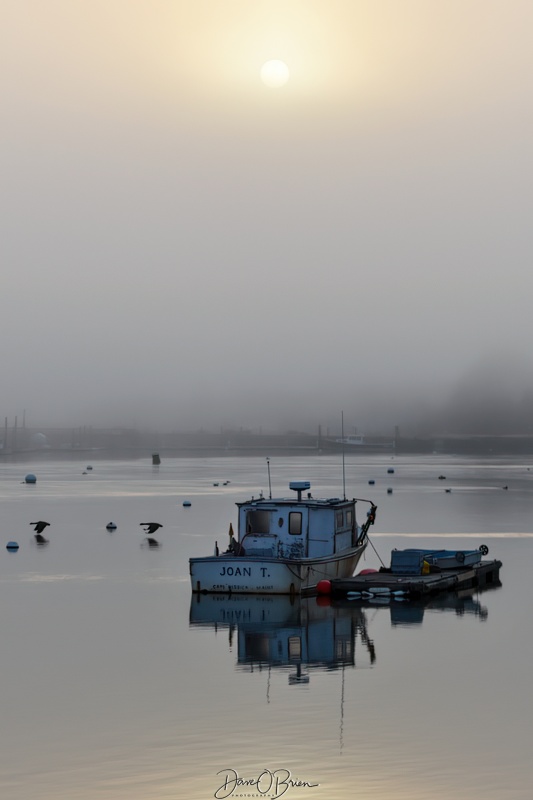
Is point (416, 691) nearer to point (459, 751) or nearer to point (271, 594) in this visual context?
point (459, 751)

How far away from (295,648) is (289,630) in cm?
341

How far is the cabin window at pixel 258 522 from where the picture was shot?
51.1 m

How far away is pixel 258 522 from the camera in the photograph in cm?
5116

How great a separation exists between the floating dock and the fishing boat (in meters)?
1.36

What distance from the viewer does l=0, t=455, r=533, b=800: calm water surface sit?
2358cm

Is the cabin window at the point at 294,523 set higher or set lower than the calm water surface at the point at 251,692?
higher

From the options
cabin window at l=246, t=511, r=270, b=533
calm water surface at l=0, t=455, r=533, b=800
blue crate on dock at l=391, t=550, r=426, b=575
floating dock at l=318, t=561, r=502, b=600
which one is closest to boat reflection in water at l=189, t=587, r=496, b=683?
calm water surface at l=0, t=455, r=533, b=800

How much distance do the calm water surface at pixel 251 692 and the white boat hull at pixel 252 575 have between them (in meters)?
0.68

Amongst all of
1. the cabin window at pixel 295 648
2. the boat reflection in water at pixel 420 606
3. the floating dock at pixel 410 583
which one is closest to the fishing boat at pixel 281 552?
the floating dock at pixel 410 583

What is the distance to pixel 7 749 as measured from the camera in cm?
2564

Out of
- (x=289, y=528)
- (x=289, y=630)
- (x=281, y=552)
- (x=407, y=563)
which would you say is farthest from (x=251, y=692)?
(x=407, y=563)

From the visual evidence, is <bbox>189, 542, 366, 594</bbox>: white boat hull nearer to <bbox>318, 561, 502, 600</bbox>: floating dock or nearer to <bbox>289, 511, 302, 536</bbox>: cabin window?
<bbox>318, 561, 502, 600</bbox>: floating dock

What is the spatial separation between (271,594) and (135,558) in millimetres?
23817

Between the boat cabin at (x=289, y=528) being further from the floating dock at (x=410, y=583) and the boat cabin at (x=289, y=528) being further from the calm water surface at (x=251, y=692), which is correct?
the calm water surface at (x=251, y=692)
